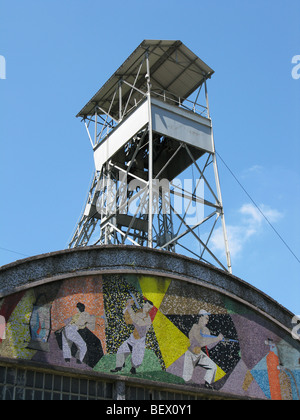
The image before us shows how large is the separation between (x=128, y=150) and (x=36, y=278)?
1379cm

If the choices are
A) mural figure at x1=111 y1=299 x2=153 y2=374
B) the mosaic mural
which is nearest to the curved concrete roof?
the mosaic mural

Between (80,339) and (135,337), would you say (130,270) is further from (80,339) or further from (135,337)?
(80,339)

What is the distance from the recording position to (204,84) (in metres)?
27.5

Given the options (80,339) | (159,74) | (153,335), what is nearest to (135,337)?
(153,335)

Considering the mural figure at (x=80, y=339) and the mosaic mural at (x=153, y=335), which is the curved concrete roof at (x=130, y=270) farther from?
the mural figure at (x=80, y=339)

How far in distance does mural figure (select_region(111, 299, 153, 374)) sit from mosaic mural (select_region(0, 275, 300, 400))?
0.08ft

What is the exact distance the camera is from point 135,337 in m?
14.2

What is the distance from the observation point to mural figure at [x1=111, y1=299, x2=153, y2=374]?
45.4 feet

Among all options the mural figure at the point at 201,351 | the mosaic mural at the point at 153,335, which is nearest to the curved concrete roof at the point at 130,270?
the mosaic mural at the point at 153,335

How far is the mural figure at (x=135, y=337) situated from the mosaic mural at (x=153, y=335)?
0.02 metres

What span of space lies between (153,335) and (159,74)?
1582 cm

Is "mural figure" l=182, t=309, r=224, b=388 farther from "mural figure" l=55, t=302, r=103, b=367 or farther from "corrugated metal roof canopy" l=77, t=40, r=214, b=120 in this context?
"corrugated metal roof canopy" l=77, t=40, r=214, b=120

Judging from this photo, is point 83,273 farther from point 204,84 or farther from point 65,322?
point 204,84
